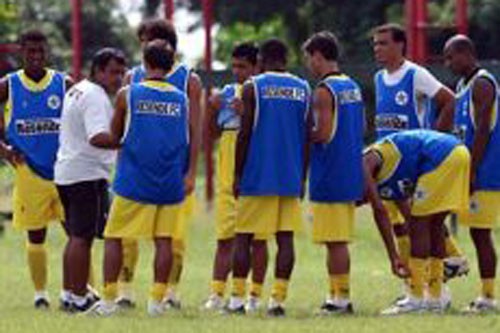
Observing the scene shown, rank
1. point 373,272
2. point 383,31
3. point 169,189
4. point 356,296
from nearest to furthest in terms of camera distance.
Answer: point 169,189, point 383,31, point 356,296, point 373,272

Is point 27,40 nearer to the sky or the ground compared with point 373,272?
nearer to the sky

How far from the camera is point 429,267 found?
1441 centimetres

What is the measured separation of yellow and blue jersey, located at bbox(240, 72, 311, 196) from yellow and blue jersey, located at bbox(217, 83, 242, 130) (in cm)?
57

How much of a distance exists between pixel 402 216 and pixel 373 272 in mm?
4168

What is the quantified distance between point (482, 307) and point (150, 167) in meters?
2.70

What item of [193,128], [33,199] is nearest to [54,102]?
[33,199]

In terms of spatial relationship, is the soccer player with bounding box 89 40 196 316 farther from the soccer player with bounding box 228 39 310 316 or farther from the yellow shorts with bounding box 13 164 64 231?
the yellow shorts with bounding box 13 164 64 231

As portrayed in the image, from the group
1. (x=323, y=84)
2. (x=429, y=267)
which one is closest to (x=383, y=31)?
(x=323, y=84)

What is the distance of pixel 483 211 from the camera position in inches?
581

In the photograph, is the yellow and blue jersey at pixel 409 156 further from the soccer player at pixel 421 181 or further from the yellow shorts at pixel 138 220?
the yellow shorts at pixel 138 220

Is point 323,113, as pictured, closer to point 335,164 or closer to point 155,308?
point 335,164

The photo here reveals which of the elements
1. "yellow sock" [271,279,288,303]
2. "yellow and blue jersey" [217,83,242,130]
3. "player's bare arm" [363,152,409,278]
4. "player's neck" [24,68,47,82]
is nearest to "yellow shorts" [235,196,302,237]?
"yellow sock" [271,279,288,303]

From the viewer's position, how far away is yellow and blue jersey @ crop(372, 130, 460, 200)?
1420 centimetres

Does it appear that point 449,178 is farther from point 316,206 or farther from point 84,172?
point 84,172
